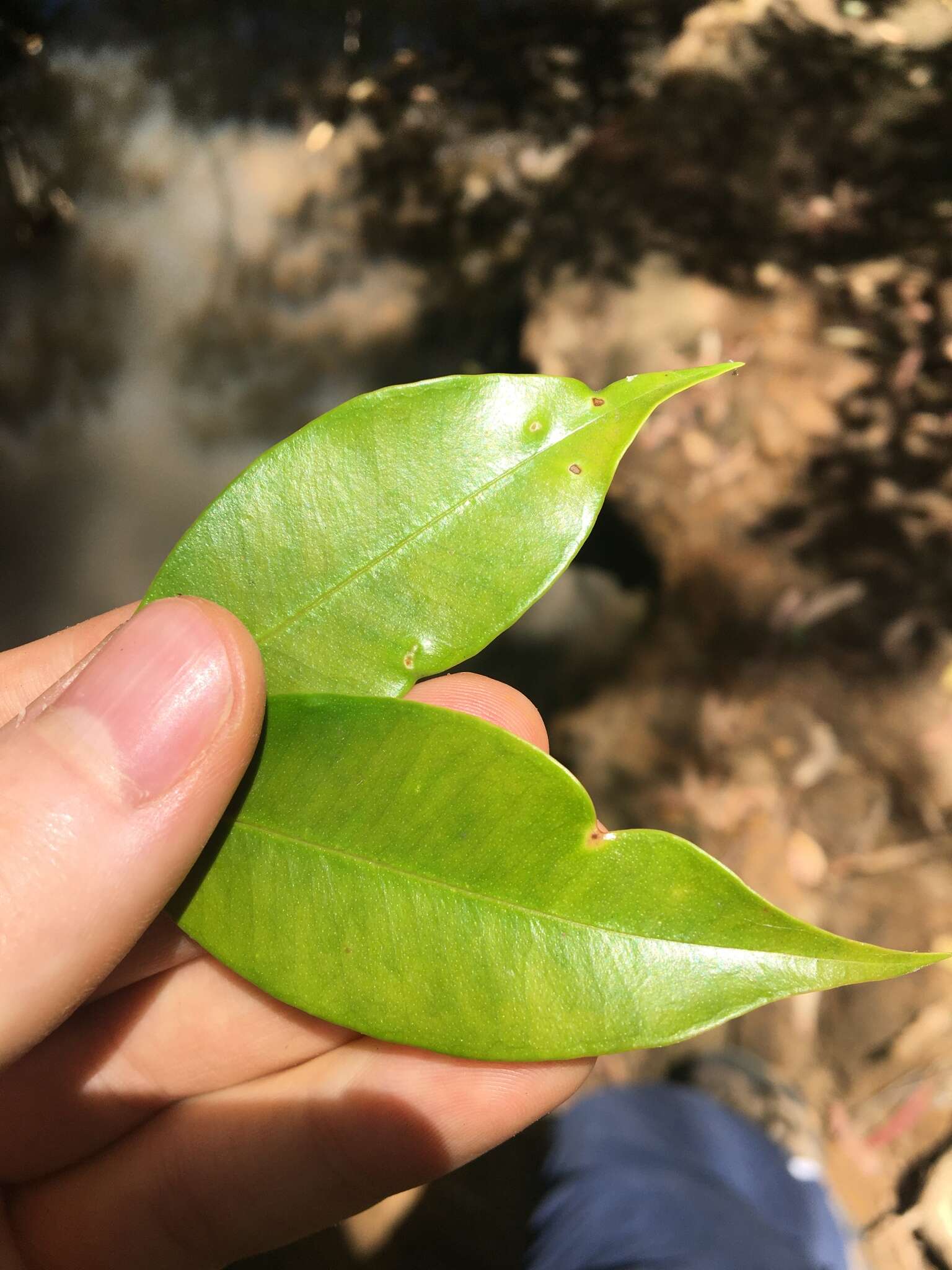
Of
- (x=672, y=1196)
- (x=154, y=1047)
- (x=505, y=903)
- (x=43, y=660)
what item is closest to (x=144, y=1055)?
(x=154, y=1047)

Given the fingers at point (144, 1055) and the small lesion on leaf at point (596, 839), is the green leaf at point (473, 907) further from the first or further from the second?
the fingers at point (144, 1055)

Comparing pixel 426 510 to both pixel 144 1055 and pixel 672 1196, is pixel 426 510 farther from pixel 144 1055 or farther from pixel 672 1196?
pixel 672 1196

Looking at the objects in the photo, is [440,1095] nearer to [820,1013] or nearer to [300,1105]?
[300,1105]

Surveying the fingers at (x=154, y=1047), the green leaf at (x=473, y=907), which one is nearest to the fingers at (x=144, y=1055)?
the fingers at (x=154, y=1047)

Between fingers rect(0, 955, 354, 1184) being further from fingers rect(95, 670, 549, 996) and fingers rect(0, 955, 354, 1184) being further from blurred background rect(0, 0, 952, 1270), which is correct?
blurred background rect(0, 0, 952, 1270)

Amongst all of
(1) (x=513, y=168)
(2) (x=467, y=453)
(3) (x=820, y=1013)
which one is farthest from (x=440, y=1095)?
(1) (x=513, y=168)

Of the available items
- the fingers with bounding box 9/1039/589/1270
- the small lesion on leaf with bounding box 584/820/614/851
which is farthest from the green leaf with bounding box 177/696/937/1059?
the fingers with bounding box 9/1039/589/1270
